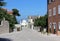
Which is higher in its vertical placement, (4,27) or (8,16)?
(8,16)

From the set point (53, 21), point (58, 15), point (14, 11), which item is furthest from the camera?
point (14, 11)

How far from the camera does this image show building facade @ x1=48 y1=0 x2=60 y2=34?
50.7 m

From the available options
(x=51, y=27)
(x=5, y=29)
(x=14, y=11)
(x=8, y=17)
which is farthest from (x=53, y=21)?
(x=14, y=11)

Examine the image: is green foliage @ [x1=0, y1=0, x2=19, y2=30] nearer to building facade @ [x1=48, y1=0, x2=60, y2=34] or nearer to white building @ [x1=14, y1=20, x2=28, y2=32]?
white building @ [x1=14, y1=20, x2=28, y2=32]

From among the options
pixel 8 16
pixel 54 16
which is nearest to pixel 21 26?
pixel 8 16

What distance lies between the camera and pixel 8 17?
65.4 m

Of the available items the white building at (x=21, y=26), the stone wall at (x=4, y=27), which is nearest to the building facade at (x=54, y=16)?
the stone wall at (x=4, y=27)

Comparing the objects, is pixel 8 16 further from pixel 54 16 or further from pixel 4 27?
pixel 54 16

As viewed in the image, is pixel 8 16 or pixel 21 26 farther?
pixel 21 26

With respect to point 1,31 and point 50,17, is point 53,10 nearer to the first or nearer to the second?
point 50,17

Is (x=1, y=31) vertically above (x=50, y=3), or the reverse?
(x=50, y=3)

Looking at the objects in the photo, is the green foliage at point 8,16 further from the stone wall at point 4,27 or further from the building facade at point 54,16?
the building facade at point 54,16

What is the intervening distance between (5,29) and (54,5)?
46.1ft

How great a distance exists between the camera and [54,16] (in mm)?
52969
